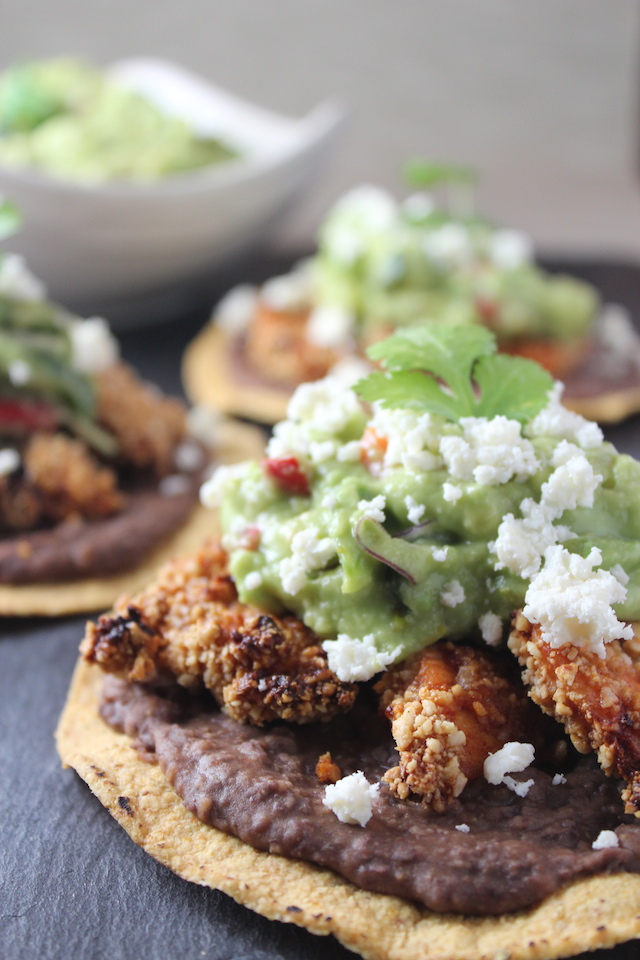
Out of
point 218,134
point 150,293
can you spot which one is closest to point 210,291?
point 150,293

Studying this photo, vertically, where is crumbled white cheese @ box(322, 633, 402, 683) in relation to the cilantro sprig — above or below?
below

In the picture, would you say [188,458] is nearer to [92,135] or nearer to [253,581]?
[253,581]

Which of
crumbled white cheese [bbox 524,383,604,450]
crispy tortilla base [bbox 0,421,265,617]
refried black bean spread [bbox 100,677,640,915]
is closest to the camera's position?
refried black bean spread [bbox 100,677,640,915]

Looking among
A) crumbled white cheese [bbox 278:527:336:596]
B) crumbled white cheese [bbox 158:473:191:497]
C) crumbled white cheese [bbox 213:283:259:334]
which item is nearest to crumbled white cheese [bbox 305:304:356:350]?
crumbled white cheese [bbox 213:283:259:334]

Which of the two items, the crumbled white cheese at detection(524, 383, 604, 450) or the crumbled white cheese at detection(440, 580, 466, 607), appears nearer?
the crumbled white cheese at detection(440, 580, 466, 607)

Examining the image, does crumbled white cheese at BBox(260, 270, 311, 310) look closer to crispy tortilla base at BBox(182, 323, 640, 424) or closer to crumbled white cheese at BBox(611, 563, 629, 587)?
crispy tortilla base at BBox(182, 323, 640, 424)

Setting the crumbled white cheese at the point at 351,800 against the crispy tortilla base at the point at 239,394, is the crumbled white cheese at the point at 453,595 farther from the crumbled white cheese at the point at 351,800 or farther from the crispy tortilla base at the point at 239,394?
the crispy tortilla base at the point at 239,394

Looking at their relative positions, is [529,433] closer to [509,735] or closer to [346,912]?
[509,735]
